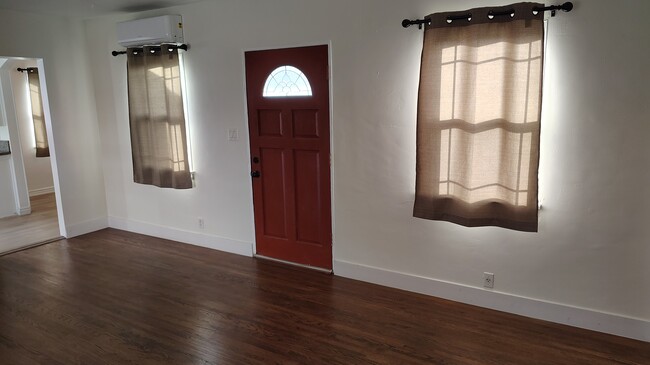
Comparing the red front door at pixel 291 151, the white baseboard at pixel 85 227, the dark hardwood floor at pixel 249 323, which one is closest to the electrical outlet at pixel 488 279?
the dark hardwood floor at pixel 249 323

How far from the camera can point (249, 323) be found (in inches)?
114

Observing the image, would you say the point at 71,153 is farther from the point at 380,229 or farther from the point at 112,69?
the point at 380,229

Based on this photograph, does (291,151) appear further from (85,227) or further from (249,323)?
(85,227)

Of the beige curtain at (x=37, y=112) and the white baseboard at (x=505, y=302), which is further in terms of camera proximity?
the beige curtain at (x=37, y=112)

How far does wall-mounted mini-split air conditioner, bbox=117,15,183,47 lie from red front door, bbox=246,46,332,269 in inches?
32.4

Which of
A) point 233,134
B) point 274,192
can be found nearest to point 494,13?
point 274,192

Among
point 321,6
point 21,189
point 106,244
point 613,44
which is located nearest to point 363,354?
point 613,44

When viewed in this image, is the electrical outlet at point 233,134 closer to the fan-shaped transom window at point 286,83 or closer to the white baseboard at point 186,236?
the fan-shaped transom window at point 286,83

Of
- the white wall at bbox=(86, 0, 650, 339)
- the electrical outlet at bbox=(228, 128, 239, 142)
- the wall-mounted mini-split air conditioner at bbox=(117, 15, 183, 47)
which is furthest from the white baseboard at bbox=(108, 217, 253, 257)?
the wall-mounted mini-split air conditioner at bbox=(117, 15, 183, 47)

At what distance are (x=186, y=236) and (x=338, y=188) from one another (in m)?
1.97

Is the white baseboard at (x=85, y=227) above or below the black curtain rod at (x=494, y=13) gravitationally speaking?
below

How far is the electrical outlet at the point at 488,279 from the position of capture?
9.82 ft

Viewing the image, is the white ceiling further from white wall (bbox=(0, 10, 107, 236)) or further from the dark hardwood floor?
the dark hardwood floor

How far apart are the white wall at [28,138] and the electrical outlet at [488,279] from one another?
22.2ft
